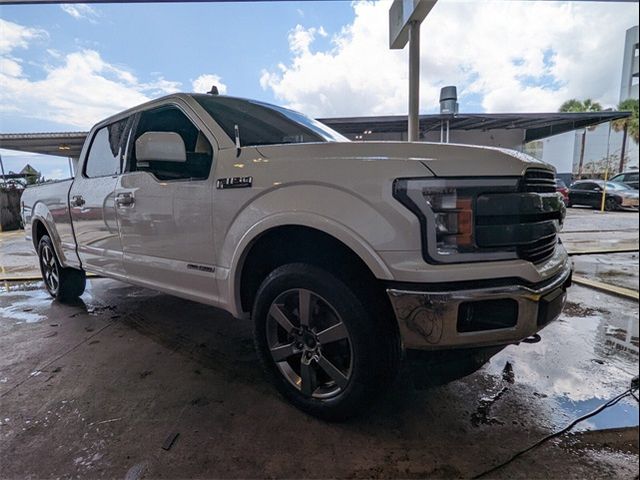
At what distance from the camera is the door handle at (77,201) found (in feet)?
11.0

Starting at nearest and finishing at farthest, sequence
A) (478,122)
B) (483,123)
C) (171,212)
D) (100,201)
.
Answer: (171,212) → (100,201) → (478,122) → (483,123)

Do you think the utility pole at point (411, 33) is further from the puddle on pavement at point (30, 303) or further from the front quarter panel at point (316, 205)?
the puddle on pavement at point (30, 303)

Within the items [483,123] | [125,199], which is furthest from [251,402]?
[483,123]

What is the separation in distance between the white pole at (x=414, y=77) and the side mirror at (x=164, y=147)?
251 inches

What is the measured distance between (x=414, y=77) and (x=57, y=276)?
23.6 feet

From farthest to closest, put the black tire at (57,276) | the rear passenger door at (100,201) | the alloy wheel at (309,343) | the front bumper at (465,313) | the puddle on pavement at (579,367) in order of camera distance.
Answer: the black tire at (57,276) → the rear passenger door at (100,201) → the puddle on pavement at (579,367) → the alloy wheel at (309,343) → the front bumper at (465,313)

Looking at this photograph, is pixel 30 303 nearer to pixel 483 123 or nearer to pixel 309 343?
pixel 309 343

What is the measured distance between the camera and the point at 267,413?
2.01 metres

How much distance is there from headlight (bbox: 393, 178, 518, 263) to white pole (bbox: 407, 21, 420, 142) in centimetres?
669

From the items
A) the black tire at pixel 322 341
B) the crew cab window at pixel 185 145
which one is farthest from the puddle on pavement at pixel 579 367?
the crew cab window at pixel 185 145

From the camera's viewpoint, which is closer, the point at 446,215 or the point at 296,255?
the point at 446,215

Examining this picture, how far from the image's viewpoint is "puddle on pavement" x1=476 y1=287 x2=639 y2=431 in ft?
6.54

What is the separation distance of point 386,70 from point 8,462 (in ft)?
27.6

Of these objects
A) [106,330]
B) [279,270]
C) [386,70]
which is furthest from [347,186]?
[386,70]
